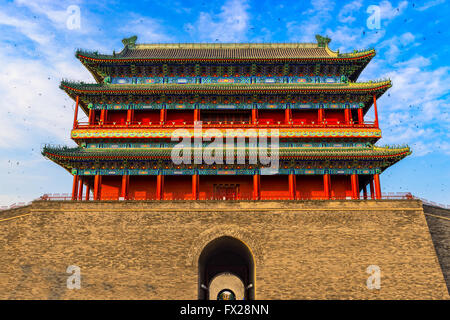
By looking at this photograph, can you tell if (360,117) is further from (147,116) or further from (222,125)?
(147,116)

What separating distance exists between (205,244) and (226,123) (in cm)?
901

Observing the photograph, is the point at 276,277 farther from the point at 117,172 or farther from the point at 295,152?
the point at 117,172

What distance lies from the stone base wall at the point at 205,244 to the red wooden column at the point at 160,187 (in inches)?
84.0

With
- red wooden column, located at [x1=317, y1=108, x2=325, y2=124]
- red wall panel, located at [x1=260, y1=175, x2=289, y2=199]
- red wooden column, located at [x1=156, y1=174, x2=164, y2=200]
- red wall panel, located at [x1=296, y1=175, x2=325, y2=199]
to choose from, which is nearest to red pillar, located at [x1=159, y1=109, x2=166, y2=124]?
red wooden column, located at [x1=156, y1=174, x2=164, y2=200]

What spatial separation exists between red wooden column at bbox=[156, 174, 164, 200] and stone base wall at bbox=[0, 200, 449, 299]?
2134 millimetres

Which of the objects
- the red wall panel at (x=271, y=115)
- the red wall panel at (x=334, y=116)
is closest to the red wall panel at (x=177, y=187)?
the red wall panel at (x=271, y=115)

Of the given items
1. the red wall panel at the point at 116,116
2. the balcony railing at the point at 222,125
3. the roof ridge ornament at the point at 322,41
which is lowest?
the balcony railing at the point at 222,125

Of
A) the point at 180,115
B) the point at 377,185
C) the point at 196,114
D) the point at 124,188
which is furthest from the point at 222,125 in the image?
the point at 377,185

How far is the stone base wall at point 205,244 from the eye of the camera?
20.5 meters

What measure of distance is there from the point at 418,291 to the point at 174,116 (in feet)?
58.3

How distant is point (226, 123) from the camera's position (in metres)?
27.3

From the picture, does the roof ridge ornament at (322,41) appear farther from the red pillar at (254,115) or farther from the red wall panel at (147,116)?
the red wall panel at (147,116)
